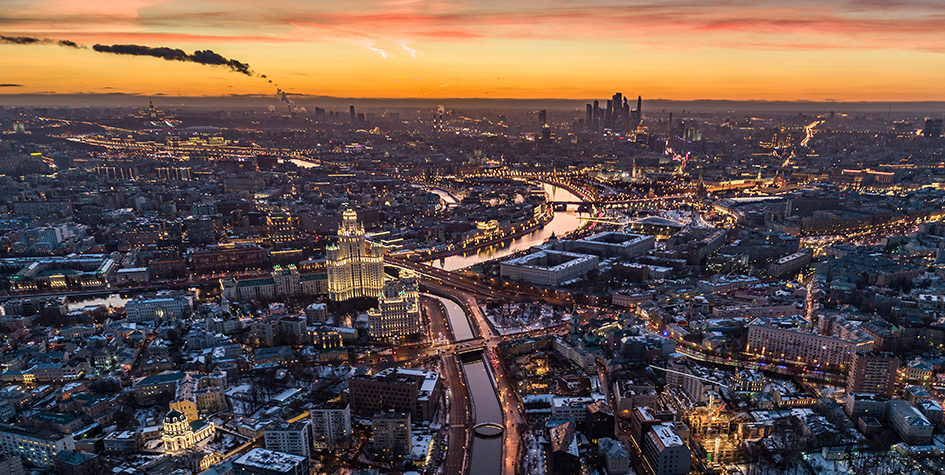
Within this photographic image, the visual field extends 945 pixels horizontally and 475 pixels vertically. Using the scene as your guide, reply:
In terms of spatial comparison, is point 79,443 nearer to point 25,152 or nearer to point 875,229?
point 875,229

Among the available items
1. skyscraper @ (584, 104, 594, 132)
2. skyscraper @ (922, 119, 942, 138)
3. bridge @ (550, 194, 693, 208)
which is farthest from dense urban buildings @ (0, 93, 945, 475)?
skyscraper @ (584, 104, 594, 132)

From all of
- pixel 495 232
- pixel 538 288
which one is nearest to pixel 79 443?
pixel 538 288

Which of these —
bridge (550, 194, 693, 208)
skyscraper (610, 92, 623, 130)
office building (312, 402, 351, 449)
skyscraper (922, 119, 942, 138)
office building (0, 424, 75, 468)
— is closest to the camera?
office building (0, 424, 75, 468)

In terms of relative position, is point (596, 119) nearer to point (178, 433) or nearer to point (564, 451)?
point (564, 451)

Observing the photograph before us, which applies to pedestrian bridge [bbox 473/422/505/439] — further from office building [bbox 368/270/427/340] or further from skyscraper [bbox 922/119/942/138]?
skyscraper [bbox 922/119/942/138]

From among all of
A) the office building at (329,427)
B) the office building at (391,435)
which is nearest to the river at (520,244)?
the office building at (329,427)

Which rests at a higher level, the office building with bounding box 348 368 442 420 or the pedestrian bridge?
the office building with bounding box 348 368 442 420

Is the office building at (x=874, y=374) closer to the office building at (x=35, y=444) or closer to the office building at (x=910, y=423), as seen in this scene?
the office building at (x=910, y=423)
